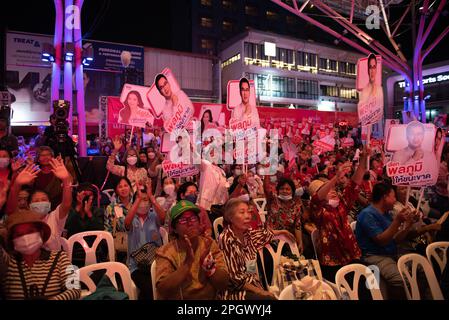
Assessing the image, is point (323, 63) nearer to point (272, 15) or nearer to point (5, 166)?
point (272, 15)

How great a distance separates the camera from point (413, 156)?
4.92m

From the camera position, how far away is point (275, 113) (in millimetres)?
17375

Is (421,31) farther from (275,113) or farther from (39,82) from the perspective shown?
(39,82)

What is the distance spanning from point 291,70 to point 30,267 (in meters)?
32.7

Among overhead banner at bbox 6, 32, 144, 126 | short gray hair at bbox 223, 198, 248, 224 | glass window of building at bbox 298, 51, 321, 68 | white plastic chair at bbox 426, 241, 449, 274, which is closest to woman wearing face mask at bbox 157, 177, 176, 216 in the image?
short gray hair at bbox 223, 198, 248, 224

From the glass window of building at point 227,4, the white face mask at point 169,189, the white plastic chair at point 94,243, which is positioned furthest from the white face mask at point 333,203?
the glass window of building at point 227,4

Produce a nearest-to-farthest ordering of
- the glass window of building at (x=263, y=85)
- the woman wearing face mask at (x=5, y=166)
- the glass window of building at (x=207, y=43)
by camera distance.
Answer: the woman wearing face mask at (x=5, y=166) < the glass window of building at (x=263, y=85) < the glass window of building at (x=207, y=43)

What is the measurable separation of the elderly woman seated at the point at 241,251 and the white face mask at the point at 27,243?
1.50 meters

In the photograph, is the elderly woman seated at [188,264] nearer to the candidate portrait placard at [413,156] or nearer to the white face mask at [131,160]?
the candidate portrait placard at [413,156]

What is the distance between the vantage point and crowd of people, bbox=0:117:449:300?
2.60 metres

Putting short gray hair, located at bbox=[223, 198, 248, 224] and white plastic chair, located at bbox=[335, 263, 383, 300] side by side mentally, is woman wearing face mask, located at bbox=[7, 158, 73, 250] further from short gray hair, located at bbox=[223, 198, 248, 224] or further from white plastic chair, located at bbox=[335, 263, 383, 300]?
white plastic chair, located at bbox=[335, 263, 383, 300]

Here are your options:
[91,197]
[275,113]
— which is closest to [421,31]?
[275,113]

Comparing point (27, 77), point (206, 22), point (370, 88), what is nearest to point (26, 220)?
point (370, 88)

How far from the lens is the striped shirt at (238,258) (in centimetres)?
293
